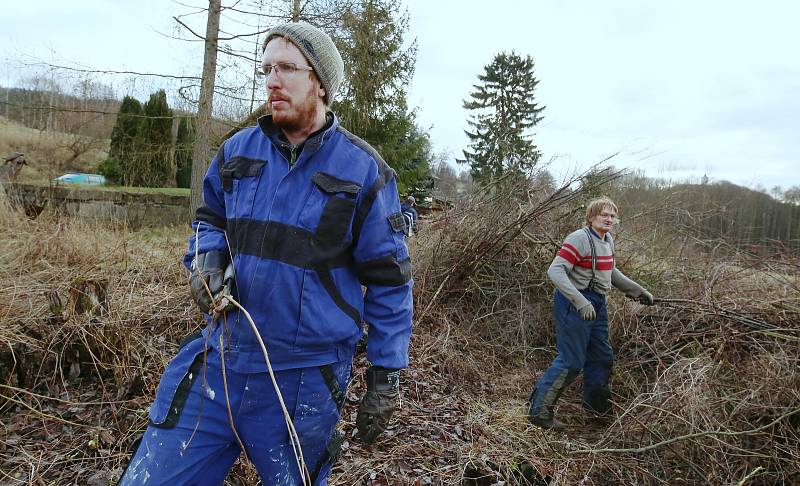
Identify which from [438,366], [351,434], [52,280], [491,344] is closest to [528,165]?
[491,344]

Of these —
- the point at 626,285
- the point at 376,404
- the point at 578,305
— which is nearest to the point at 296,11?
the point at 626,285

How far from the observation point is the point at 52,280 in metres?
4.98

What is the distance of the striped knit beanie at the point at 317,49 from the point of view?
6.08 feet

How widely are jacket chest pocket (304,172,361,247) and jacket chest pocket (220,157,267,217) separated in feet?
0.75

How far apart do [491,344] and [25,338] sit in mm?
4557

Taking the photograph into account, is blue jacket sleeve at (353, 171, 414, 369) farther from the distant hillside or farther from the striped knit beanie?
the distant hillside

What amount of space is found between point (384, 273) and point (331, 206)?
1.10ft

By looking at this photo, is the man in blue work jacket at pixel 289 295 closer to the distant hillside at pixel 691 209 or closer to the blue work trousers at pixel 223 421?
the blue work trousers at pixel 223 421

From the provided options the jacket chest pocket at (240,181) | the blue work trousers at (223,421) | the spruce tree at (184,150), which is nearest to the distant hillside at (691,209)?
the blue work trousers at (223,421)

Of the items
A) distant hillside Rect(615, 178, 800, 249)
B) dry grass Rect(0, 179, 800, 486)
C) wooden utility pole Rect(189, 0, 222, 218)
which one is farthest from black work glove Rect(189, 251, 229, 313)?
wooden utility pole Rect(189, 0, 222, 218)

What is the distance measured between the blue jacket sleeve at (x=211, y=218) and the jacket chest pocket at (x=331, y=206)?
0.47 m

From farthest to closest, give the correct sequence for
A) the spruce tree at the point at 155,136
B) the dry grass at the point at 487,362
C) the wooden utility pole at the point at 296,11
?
the spruce tree at the point at 155,136 < the wooden utility pole at the point at 296,11 < the dry grass at the point at 487,362

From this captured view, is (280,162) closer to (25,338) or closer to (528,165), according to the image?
(25,338)

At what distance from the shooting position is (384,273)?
1.89 metres
